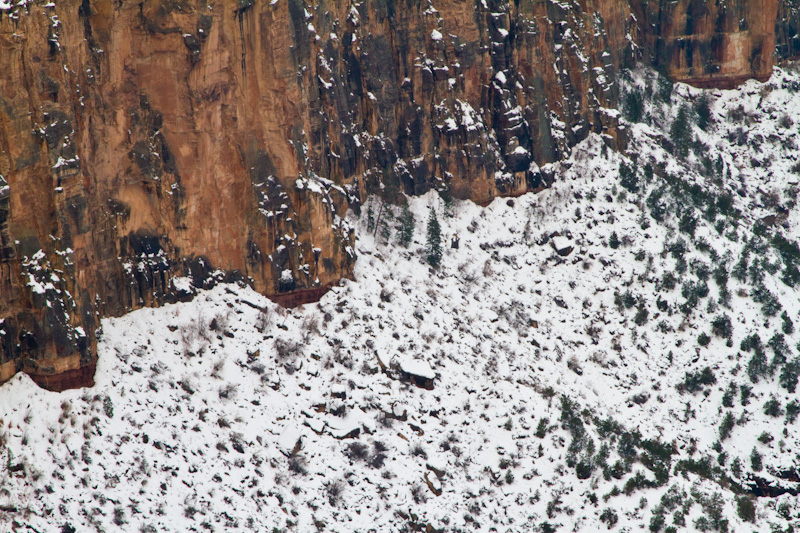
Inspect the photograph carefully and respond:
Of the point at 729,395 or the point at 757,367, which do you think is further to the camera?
the point at 757,367

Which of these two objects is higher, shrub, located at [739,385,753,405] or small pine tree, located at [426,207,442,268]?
small pine tree, located at [426,207,442,268]

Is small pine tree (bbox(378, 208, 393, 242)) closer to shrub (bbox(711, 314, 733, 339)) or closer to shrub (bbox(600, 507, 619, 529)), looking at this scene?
shrub (bbox(711, 314, 733, 339))

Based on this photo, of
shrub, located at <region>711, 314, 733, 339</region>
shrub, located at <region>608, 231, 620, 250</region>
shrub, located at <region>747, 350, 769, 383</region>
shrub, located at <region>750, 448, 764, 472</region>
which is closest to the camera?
shrub, located at <region>750, 448, 764, 472</region>

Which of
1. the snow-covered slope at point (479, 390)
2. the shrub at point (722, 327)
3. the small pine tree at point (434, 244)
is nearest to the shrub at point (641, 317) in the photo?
the snow-covered slope at point (479, 390)

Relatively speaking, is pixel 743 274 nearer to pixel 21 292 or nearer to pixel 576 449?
pixel 576 449

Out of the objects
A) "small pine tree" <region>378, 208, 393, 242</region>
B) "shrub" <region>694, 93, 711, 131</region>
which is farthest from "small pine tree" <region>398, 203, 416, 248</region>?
"shrub" <region>694, 93, 711, 131</region>

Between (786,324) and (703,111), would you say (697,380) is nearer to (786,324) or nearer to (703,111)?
(786,324)

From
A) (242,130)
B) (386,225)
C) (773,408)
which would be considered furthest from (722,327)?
(242,130)
